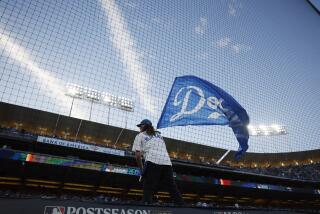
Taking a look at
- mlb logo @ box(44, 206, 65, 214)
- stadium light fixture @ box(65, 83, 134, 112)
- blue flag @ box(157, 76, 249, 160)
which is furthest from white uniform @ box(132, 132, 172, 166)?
stadium light fixture @ box(65, 83, 134, 112)

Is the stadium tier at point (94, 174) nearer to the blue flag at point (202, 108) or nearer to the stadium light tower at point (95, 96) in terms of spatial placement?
the stadium light tower at point (95, 96)

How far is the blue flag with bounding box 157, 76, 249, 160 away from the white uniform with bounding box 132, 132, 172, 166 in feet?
15.3

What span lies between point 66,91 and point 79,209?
2462 centimetres

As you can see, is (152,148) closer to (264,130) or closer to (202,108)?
(202,108)

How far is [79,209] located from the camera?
2.10 meters

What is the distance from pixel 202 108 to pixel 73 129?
1920 cm

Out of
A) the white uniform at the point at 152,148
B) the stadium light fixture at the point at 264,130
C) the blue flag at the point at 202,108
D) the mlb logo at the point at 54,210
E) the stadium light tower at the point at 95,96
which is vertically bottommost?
the mlb logo at the point at 54,210

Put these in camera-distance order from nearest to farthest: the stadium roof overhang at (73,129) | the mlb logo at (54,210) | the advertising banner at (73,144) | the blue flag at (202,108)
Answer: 1. the mlb logo at (54,210)
2. the blue flag at (202,108)
3. the advertising banner at (73,144)
4. the stadium roof overhang at (73,129)

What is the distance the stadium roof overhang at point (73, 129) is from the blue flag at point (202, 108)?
17740mm

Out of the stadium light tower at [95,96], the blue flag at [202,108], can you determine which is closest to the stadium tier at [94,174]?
the stadium light tower at [95,96]

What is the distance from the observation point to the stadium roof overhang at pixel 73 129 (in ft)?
74.0

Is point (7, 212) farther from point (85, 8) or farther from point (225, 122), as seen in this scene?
point (225, 122)

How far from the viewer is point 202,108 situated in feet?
28.9

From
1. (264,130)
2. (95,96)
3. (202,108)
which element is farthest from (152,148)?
(264,130)
